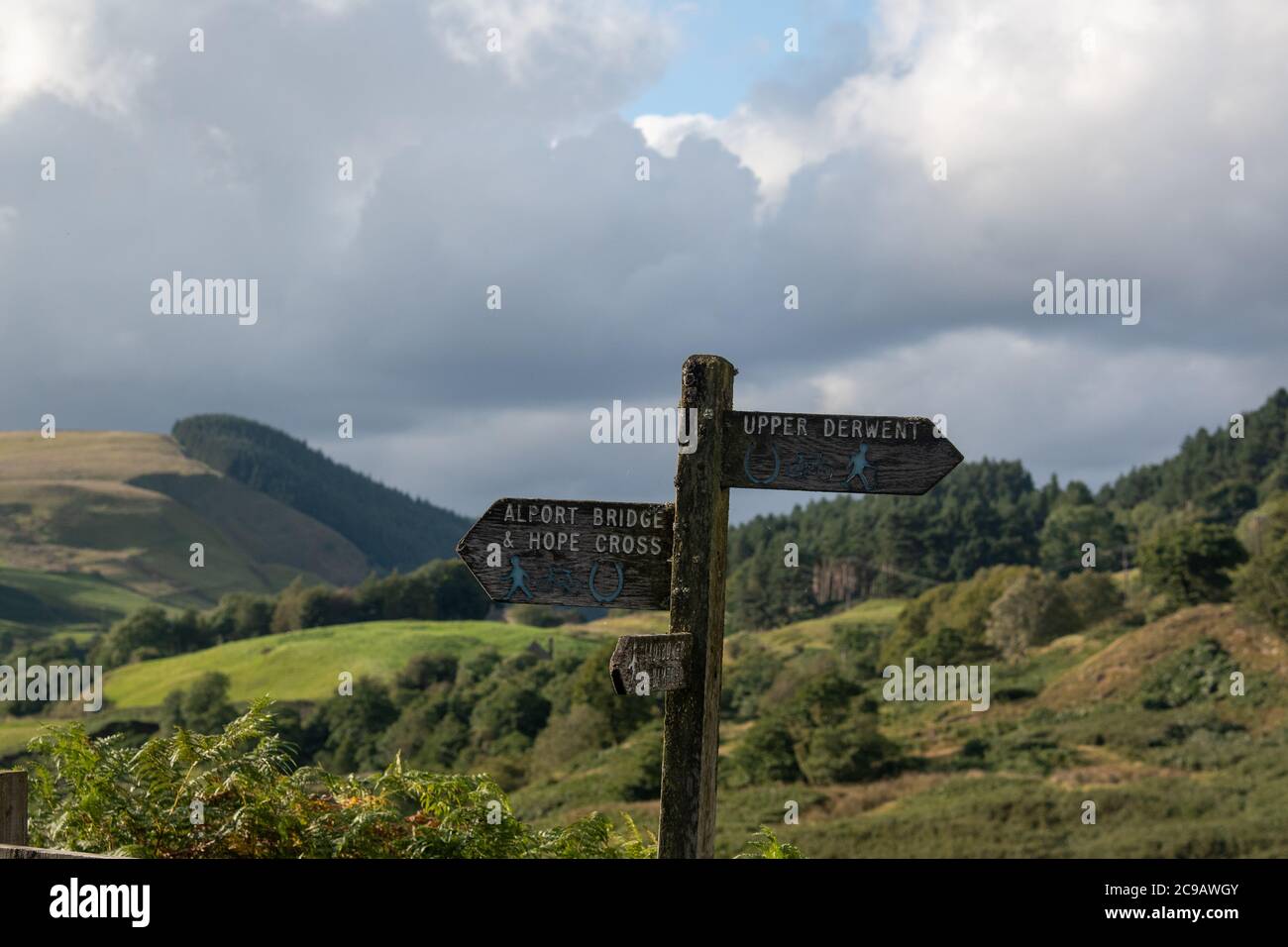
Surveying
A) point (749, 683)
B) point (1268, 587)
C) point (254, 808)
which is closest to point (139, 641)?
point (749, 683)

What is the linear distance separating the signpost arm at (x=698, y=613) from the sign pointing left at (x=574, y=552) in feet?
0.48

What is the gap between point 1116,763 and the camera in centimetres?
4878

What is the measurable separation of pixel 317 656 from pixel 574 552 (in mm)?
83498

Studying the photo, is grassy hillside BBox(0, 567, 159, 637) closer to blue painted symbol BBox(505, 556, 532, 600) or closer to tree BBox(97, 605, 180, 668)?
tree BBox(97, 605, 180, 668)

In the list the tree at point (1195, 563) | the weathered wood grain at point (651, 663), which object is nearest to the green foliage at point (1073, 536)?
the tree at point (1195, 563)

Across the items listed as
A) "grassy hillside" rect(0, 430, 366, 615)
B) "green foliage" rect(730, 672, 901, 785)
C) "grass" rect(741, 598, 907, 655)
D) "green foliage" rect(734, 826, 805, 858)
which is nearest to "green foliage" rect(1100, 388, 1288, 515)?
"grass" rect(741, 598, 907, 655)

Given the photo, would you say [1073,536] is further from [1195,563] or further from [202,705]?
[202,705]

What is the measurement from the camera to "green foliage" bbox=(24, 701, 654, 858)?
18.1 feet

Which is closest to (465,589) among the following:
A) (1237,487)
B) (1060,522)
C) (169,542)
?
(1060,522)

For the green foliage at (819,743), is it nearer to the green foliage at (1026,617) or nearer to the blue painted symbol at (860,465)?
the green foliage at (1026,617)

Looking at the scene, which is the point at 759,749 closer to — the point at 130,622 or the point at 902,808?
the point at 902,808

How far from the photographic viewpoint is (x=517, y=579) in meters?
5.32

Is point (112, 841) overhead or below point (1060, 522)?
below
